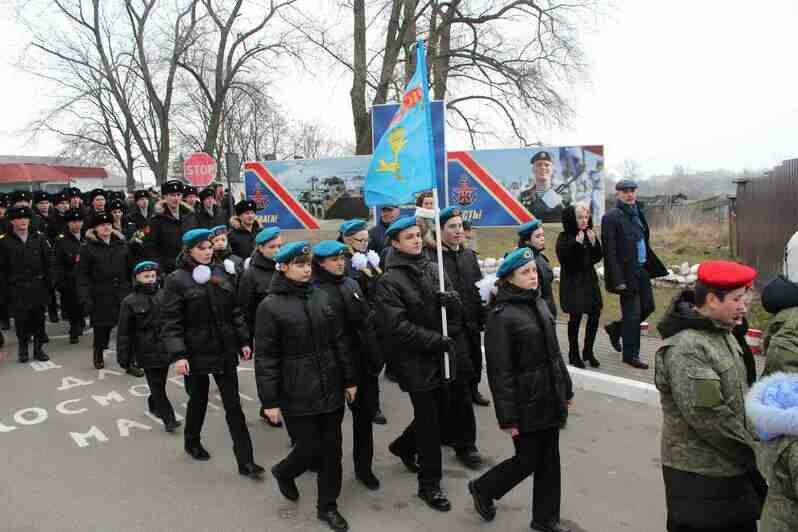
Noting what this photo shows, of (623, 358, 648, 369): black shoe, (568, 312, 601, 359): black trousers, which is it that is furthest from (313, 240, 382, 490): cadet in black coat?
(623, 358, 648, 369): black shoe

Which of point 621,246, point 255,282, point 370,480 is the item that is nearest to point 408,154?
point 255,282

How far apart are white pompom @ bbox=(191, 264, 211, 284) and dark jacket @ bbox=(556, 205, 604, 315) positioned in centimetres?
362

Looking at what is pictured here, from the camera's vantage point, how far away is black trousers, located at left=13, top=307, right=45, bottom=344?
834 cm

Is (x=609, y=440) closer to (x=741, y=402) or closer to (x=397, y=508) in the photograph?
(x=397, y=508)

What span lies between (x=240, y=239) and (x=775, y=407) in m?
6.63

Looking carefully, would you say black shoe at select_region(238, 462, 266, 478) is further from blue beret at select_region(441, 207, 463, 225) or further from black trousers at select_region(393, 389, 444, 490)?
blue beret at select_region(441, 207, 463, 225)

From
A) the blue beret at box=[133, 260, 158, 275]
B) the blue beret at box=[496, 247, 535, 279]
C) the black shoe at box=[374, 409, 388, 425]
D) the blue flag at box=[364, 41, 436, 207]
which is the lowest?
the black shoe at box=[374, 409, 388, 425]

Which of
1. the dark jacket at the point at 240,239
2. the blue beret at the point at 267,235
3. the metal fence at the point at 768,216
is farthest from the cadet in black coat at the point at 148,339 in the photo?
the metal fence at the point at 768,216

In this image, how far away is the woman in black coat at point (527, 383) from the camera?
357cm

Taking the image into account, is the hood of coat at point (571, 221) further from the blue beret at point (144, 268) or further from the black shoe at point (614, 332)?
the blue beret at point (144, 268)

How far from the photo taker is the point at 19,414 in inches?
247

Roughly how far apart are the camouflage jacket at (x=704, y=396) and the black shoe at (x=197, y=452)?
138 inches

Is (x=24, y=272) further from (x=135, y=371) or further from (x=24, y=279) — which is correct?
(x=135, y=371)

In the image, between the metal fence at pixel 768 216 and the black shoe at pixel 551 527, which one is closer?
the black shoe at pixel 551 527
